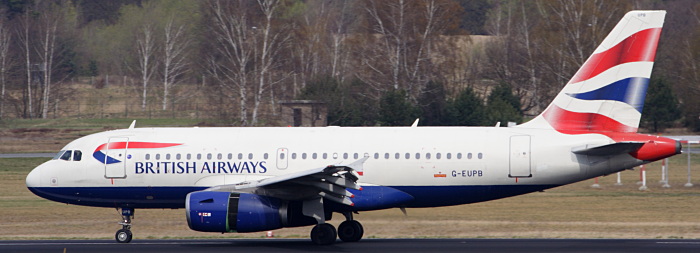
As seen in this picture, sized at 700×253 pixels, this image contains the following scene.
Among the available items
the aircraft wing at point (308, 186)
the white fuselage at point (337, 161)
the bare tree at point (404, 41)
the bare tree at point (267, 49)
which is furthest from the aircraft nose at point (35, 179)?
the bare tree at point (404, 41)

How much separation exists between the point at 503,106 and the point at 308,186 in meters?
30.8

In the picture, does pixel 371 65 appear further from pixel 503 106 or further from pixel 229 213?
pixel 229 213

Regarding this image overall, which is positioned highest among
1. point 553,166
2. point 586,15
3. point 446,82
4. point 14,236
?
point 586,15

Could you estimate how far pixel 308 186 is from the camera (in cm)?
2220

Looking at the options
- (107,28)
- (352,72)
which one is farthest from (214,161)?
(107,28)

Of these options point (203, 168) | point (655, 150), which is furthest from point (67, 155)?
point (655, 150)

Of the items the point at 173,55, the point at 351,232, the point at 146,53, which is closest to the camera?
the point at 351,232

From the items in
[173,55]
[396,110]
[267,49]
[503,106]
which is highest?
[173,55]

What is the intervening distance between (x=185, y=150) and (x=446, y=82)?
118 feet

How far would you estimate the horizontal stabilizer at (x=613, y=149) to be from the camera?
71.7 ft

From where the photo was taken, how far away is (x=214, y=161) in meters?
23.5

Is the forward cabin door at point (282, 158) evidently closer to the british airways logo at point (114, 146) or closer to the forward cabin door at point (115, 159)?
the british airways logo at point (114, 146)

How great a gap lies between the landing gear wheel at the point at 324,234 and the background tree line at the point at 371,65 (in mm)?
28268

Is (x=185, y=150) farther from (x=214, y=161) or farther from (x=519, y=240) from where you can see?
(x=519, y=240)
